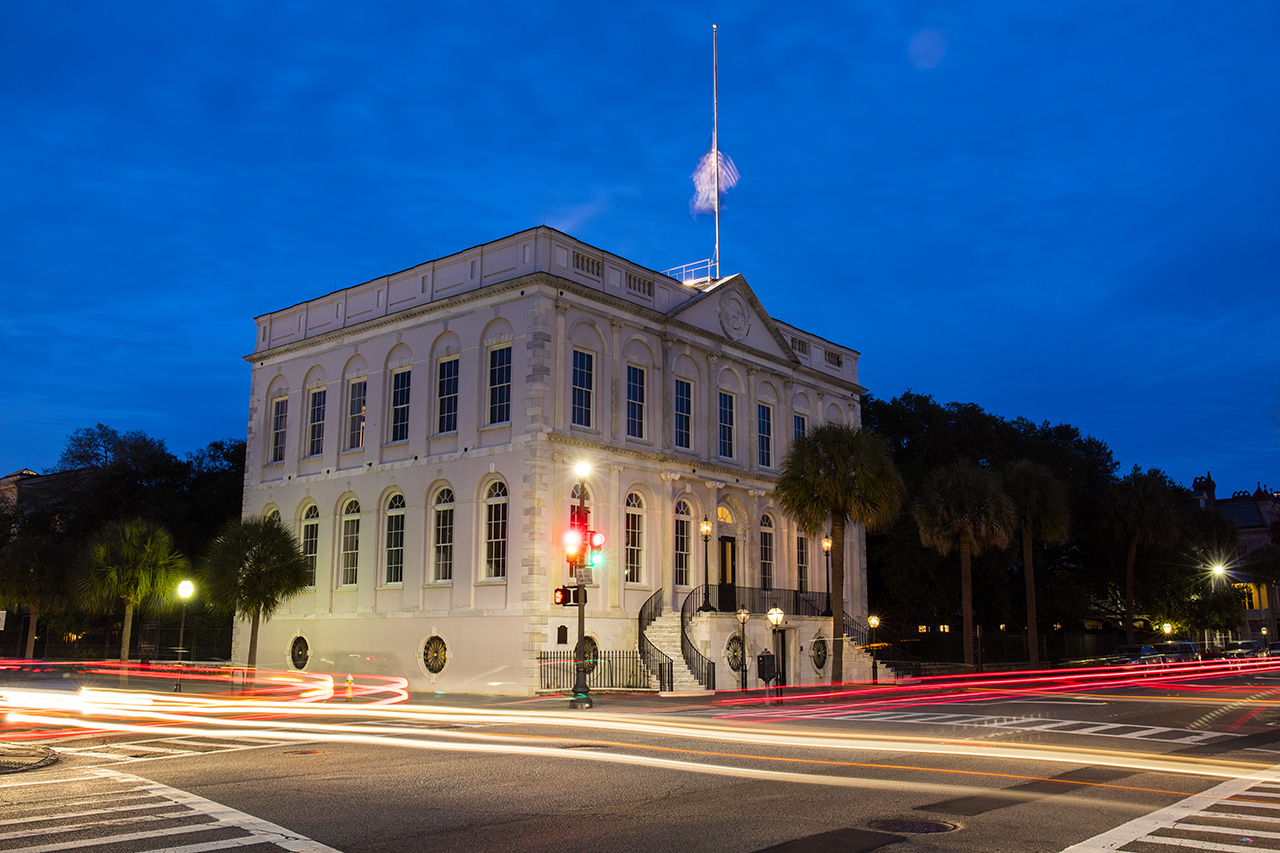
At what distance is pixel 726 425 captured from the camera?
4025 cm

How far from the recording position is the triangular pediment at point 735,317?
127 feet

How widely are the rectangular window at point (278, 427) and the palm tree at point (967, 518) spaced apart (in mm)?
25792

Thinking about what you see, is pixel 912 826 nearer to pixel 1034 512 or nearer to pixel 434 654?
pixel 434 654

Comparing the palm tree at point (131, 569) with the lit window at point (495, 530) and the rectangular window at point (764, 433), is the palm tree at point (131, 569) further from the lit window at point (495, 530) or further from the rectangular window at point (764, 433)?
the rectangular window at point (764, 433)

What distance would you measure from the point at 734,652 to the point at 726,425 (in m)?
9.69

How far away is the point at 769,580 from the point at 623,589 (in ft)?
29.4

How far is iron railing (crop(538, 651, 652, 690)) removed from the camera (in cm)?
3075

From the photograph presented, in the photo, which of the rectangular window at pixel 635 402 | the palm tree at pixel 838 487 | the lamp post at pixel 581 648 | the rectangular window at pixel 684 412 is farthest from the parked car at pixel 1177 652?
the lamp post at pixel 581 648

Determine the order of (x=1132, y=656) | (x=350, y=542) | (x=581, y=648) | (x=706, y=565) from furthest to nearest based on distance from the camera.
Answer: (x=1132, y=656), (x=350, y=542), (x=706, y=565), (x=581, y=648)

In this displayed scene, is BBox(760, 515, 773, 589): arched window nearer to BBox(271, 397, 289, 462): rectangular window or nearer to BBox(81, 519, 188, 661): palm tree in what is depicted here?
BBox(271, 397, 289, 462): rectangular window

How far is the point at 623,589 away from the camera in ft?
111

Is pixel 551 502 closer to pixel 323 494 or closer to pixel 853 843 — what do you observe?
pixel 323 494

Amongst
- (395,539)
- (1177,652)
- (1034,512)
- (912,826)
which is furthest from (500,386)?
(1177,652)

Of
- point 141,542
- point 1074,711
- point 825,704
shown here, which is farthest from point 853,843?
point 141,542
